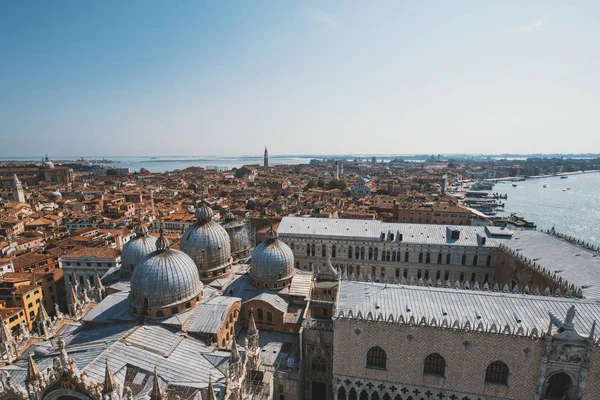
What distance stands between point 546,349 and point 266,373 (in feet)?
59.9

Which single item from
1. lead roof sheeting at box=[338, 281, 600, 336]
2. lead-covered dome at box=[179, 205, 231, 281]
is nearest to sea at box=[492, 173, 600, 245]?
lead roof sheeting at box=[338, 281, 600, 336]

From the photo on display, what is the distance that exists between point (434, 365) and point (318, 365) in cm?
923

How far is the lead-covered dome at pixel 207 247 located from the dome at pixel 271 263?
3.57 metres

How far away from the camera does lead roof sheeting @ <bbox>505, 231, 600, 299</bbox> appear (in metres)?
27.2

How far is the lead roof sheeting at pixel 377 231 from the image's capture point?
40.8m

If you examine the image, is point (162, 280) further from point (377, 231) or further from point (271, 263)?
point (377, 231)

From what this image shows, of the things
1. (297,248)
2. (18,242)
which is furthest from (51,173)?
(297,248)

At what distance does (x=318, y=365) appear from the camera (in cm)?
2586

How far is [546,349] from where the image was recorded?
19.1 meters

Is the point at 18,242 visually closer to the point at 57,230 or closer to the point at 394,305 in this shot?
the point at 57,230

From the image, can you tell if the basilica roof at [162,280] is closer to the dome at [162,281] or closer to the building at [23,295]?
the dome at [162,281]

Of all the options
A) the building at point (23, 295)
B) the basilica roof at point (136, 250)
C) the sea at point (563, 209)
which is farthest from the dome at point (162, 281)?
the sea at point (563, 209)

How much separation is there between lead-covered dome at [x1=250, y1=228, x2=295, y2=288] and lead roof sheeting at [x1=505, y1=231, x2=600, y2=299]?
82.5 ft

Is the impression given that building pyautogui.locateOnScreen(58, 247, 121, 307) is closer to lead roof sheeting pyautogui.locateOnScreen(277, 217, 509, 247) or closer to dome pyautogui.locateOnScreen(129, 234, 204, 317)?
dome pyautogui.locateOnScreen(129, 234, 204, 317)
